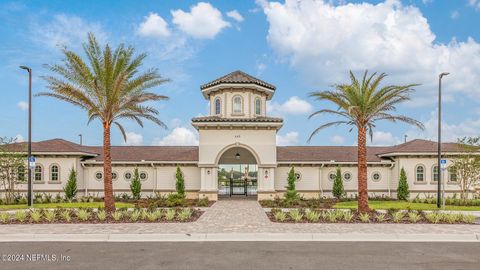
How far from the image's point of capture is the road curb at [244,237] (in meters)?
13.4

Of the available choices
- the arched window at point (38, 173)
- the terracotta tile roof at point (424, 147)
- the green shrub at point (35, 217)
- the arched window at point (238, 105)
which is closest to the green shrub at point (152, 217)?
the green shrub at point (35, 217)

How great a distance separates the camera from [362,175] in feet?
67.0

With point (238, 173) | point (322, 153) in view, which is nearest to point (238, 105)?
point (322, 153)

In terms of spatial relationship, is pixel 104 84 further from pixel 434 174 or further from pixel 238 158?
pixel 434 174

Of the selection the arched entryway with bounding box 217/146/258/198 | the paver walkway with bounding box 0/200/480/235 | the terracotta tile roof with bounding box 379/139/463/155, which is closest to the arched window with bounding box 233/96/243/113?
the arched entryway with bounding box 217/146/258/198

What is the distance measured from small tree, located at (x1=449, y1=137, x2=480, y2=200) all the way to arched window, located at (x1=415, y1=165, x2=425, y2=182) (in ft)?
7.04

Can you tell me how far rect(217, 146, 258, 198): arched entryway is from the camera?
35375 millimetres

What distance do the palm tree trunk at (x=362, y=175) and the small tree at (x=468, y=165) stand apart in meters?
13.2
